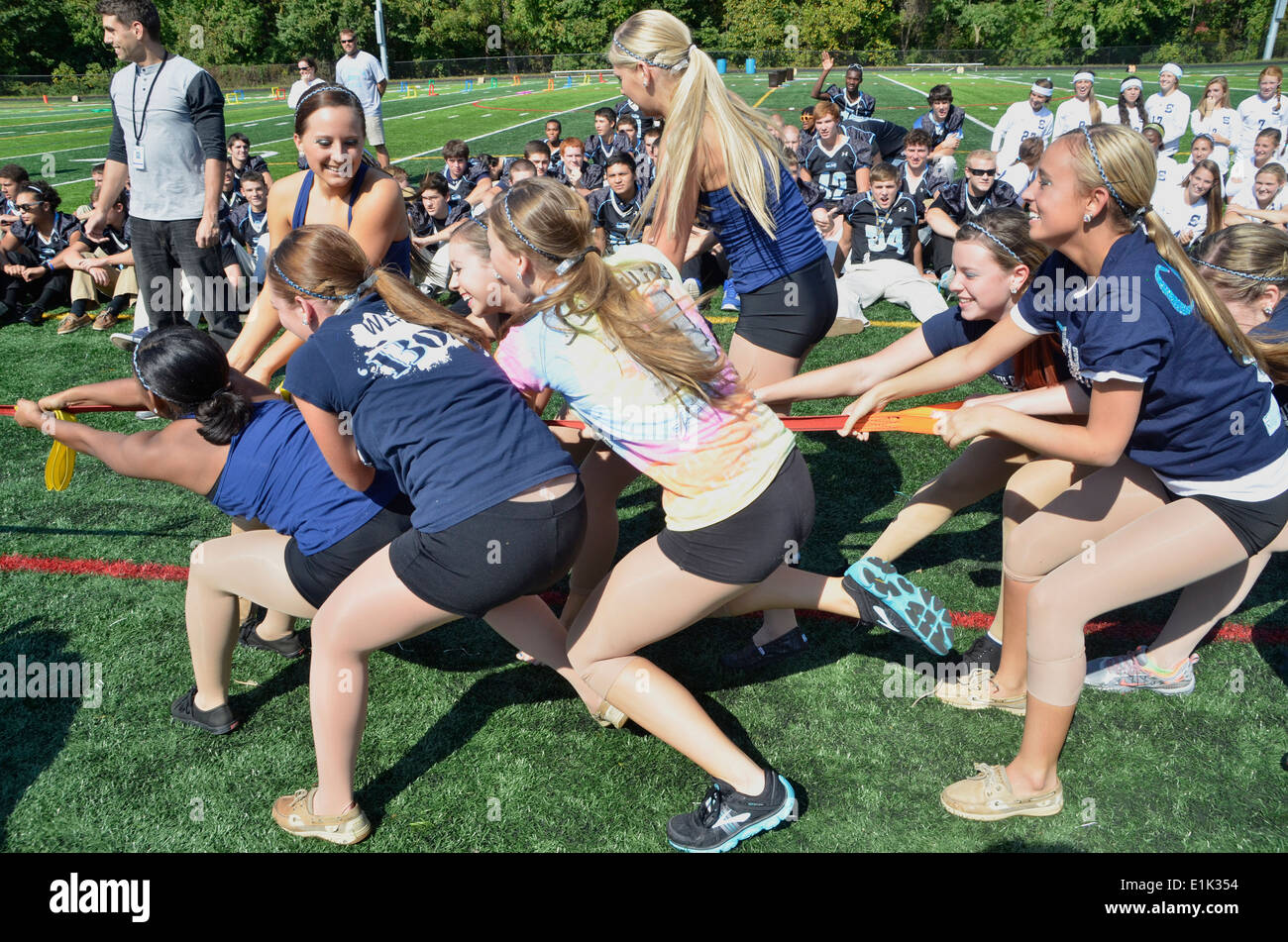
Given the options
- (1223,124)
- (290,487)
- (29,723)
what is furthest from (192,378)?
(1223,124)

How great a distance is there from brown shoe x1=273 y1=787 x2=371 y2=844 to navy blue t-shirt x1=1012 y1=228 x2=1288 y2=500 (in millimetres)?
2588

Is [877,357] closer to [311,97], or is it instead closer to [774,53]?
[311,97]

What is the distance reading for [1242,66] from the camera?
130ft

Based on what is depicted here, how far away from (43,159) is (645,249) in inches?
934

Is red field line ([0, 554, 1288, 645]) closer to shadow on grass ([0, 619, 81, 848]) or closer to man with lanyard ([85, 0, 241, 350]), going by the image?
shadow on grass ([0, 619, 81, 848])

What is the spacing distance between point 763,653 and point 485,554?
5.44ft

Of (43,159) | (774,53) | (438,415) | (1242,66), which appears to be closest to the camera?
(438,415)

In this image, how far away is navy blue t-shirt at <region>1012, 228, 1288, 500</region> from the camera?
2580 millimetres

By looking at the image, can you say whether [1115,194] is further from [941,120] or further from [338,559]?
[941,120]

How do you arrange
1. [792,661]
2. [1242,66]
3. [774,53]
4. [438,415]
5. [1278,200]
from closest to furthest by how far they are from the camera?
[438,415] < [792,661] < [1278,200] < [1242,66] < [774,53]

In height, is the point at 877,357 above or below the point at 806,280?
below

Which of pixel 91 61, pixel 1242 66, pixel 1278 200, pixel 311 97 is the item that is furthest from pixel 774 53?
pixel 311 97

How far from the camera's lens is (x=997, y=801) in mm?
3041
